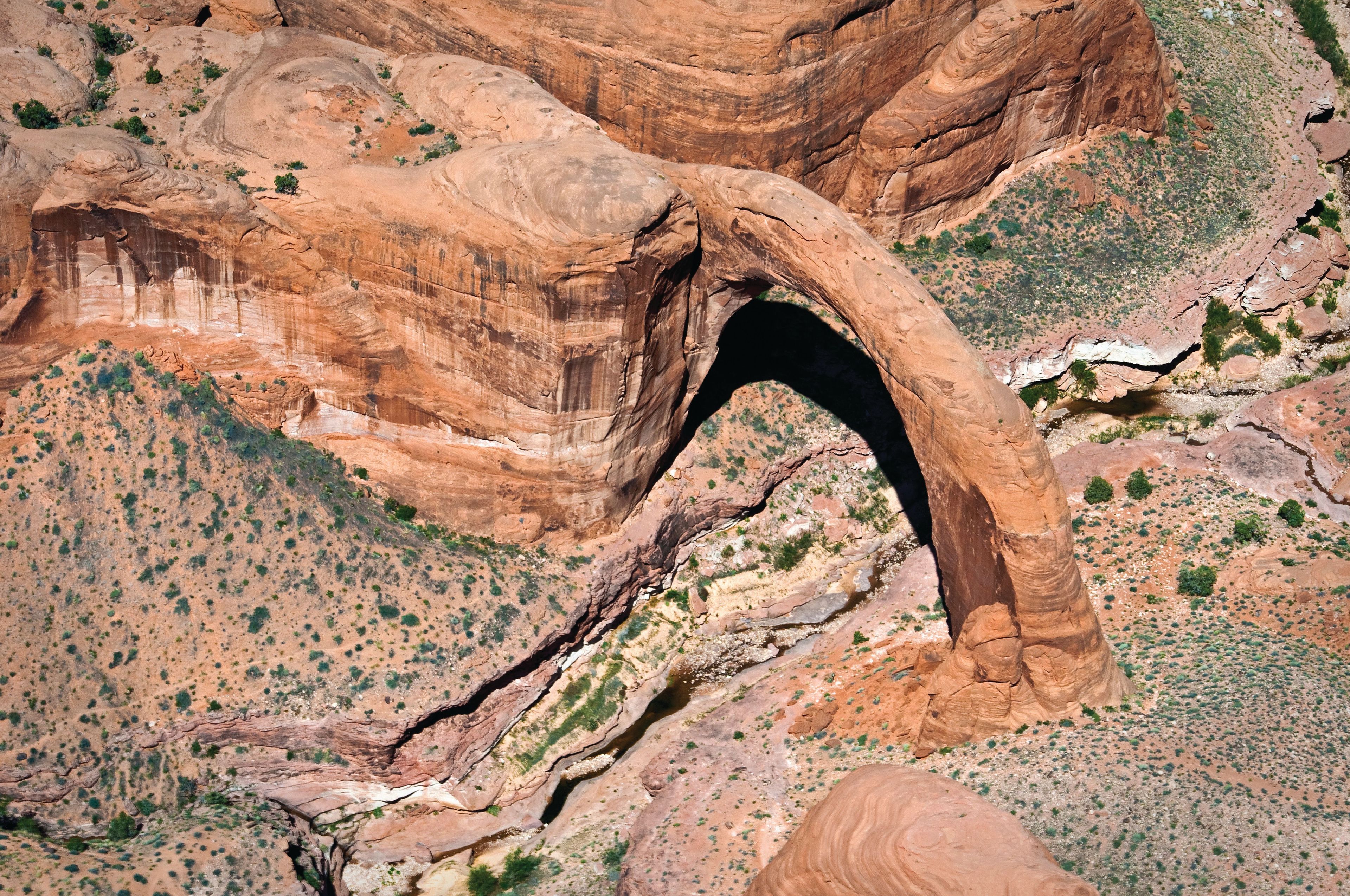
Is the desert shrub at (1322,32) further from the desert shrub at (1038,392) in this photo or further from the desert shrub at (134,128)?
the desert shrub at (134,128)

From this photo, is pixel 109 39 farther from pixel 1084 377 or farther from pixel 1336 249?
pixel 1336 249

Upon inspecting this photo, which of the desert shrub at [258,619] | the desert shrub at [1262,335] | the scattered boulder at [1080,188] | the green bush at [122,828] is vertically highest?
the scattered boulder at [1080,188]

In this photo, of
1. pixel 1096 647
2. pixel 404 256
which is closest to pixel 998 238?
pixel 1096 647

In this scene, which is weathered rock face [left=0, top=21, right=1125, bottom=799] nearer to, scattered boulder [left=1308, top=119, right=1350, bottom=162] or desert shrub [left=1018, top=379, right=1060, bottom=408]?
desert shrub [left=1018, top=379, right=1060, bottom=408]

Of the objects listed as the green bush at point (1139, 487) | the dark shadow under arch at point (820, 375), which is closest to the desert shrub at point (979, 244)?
the dark shadow under arch at point (820, 375)

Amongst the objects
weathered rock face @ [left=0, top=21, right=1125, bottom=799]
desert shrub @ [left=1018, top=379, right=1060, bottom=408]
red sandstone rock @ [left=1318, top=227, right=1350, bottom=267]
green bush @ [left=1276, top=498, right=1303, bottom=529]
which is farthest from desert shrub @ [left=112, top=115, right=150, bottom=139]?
red sandstone rock @ [left=1318, top=227, right=1350, bottom=267]

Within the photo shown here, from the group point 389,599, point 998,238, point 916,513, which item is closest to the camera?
point 389,599

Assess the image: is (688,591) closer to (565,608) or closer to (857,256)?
(565,608)
